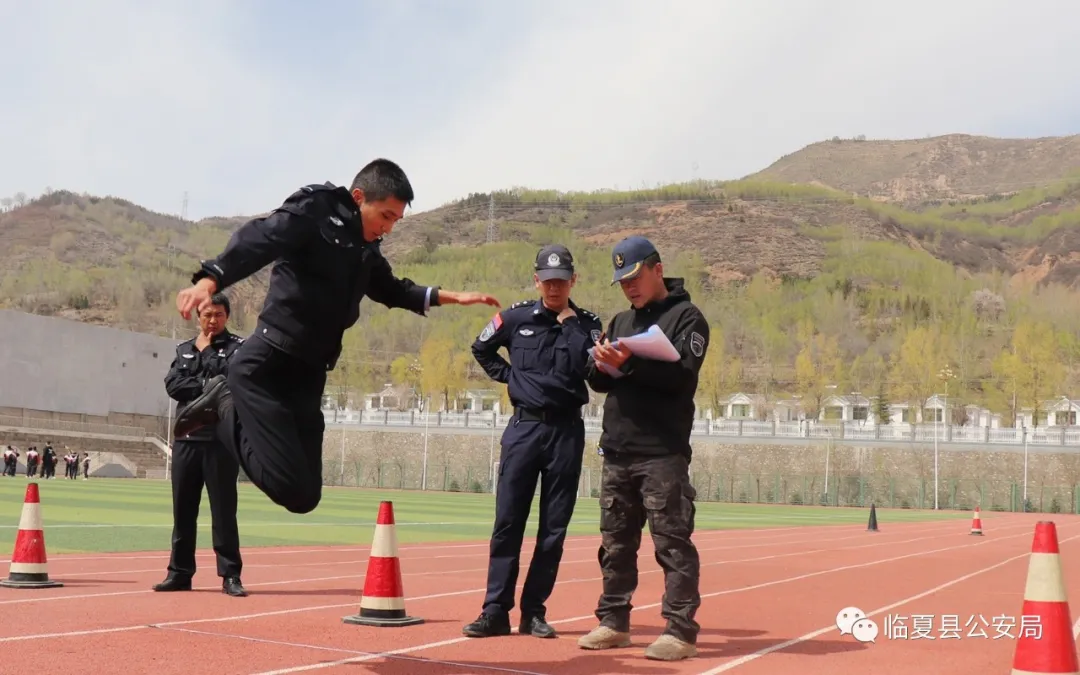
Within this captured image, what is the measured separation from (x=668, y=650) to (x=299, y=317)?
9.06 feet

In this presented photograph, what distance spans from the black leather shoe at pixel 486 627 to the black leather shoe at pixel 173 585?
324 centimetres

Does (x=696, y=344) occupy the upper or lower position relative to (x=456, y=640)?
upper

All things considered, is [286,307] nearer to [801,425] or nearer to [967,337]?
[801,425]

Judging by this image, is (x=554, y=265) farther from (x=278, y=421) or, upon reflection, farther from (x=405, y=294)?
(x=278, y=421)

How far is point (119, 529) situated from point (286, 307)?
1386 centimetres

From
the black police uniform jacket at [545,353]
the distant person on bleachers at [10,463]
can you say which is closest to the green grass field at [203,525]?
the black police uniform jacket at [545,353]

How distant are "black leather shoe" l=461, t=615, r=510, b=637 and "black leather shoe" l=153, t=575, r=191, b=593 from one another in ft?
10.6

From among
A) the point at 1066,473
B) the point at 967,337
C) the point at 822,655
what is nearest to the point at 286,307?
the point at 822,655

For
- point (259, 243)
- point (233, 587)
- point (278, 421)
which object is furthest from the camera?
point (233, 587)

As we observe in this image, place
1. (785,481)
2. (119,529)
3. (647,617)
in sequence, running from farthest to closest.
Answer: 1. (785,481)
2. (119,529)
3. (647,617)

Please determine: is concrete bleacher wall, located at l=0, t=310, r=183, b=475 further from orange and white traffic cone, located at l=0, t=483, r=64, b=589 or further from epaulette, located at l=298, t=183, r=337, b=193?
epaulette, located at l=298, t=183, r=337, b=193

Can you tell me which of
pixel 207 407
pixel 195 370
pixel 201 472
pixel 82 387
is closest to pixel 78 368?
pixel 82 387

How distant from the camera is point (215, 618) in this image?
314 inches

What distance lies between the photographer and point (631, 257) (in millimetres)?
7422
